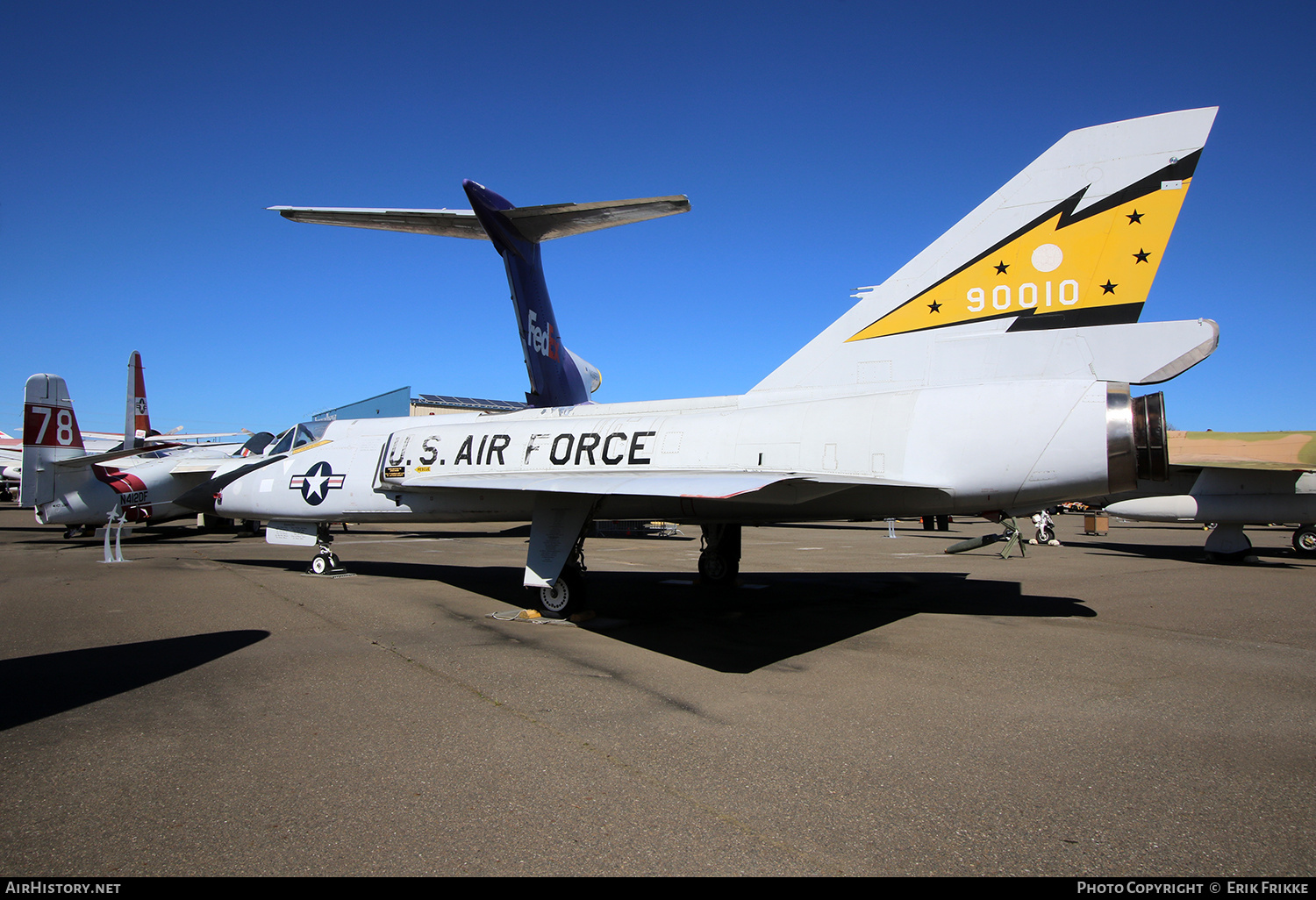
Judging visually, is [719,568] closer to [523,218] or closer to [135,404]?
[523,218]

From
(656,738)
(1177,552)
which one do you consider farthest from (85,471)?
(1177,552)

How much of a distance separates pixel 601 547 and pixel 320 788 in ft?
52.8

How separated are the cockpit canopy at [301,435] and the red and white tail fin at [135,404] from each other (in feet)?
48.4

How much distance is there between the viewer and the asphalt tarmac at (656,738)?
2805 mm

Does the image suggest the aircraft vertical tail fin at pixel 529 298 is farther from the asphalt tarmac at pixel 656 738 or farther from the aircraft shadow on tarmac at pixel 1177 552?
the aircraft shadow on tarmac at pixel 1177 552

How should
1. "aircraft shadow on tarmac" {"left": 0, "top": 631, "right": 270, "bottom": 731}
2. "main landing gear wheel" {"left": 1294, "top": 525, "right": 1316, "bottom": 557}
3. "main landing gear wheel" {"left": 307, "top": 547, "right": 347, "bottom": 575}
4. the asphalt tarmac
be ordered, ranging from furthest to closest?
"main landing gear wheel" {"left": 1294, "top": 525, "right": 1316, "bottom": 557} < "main landing gear wheel" {"left": 307, "top": 547, "right": 347, "bottom": 575} < "aircraft shadow on tarmac" {"left": 0, "top": 631, "right": 270, "bottom": 731} < the asphalt tarmac

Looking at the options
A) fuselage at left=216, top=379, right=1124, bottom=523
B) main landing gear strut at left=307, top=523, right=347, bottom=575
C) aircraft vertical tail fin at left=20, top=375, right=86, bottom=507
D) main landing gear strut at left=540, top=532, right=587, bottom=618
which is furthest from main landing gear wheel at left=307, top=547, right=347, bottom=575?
aircraft vertical tail fin at left=20, top=375, right=86, bottom=507

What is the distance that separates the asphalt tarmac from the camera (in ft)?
9.20

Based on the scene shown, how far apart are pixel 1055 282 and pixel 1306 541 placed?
613 inches

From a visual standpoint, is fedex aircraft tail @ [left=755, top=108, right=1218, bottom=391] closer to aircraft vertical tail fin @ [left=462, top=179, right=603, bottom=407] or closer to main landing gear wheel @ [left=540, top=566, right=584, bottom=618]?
main landing gear wheel @ [left=540, top=566, right=584, bottom=618]

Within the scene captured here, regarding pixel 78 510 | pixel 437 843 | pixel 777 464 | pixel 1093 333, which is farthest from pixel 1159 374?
pixel 78 510

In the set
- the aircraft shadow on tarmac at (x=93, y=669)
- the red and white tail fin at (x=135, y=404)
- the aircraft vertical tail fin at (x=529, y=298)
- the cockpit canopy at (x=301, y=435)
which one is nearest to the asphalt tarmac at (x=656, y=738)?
the aircraft shadow on tarmac at (x=93, y=669)

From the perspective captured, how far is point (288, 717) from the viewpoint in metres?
4.41

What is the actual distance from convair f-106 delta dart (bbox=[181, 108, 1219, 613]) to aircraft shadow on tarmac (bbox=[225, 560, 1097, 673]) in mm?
1221
